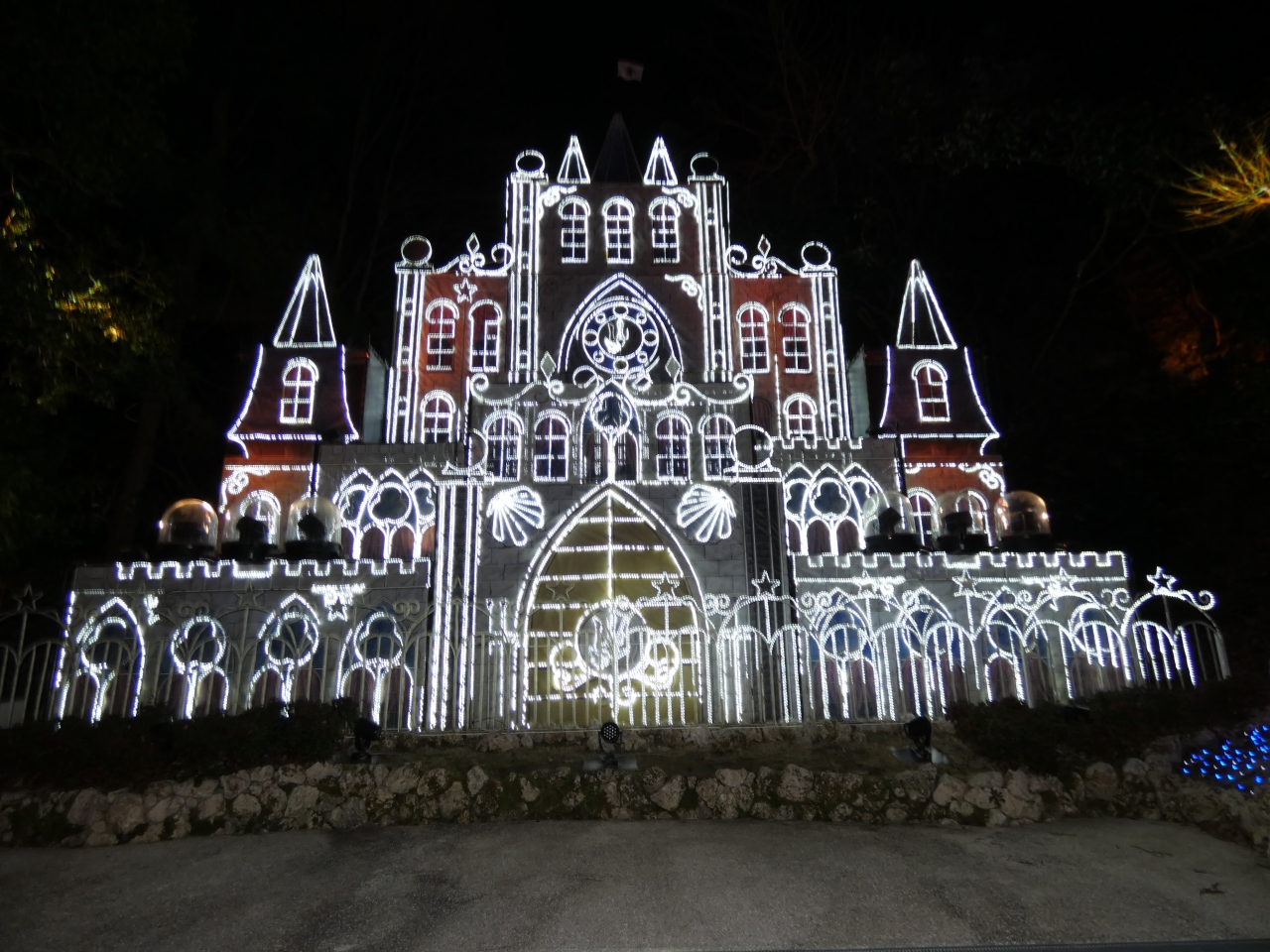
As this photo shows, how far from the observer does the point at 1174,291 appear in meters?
23.9

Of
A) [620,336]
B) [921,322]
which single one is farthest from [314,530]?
[921,322]

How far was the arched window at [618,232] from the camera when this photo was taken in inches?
800

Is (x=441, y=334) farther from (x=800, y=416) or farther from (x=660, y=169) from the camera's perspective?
(x=800, y=416)

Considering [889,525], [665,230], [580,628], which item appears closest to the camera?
[889,525]

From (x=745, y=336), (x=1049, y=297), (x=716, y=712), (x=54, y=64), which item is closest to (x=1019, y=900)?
(x=716, y=712)

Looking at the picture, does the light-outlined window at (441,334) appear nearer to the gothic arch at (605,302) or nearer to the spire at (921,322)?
the gothic arch at (605,302)

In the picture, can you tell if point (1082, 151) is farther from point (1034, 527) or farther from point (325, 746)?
point (325, 746)

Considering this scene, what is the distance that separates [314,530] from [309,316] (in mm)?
8877

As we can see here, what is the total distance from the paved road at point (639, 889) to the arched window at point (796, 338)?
13.9m

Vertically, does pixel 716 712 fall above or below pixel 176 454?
below

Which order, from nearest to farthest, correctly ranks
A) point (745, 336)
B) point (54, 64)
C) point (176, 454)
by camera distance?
point (54, 64)
point (745, 336)
point (176, 454)

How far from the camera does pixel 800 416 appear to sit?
19844 mm

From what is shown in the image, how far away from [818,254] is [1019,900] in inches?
718

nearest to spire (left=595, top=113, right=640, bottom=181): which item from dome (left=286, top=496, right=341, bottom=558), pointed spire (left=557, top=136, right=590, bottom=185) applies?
Result: pointed spire (left=557, top=136, right=590, bottom=185)
